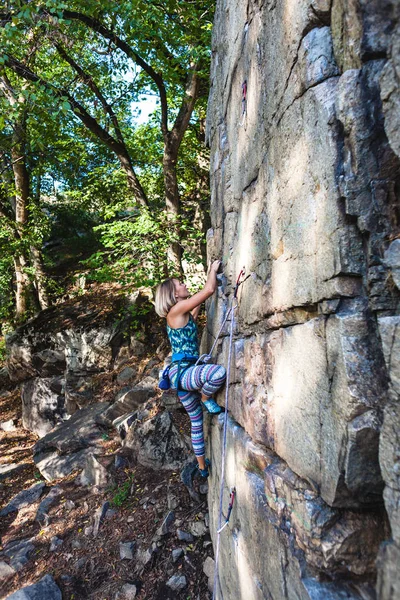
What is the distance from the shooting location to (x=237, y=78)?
2969 mm

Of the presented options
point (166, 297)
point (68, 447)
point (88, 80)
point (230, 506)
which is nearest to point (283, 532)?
point (230, 506)

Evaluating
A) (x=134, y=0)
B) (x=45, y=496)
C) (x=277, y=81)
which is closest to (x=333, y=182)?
(x=277, y=81)

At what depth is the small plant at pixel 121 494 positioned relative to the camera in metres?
5.27

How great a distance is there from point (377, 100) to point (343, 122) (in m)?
0.12

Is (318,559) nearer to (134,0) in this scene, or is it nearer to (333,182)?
(333,182)

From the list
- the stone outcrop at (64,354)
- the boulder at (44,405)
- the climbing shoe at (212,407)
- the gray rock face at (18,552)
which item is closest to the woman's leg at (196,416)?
the climbing shoe at (212,407)

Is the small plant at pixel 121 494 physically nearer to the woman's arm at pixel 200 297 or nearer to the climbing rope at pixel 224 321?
the climbing rope at pixel 224 321

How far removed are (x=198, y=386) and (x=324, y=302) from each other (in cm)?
238

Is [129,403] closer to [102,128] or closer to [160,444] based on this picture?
[160,444]

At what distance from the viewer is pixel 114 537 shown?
15.6ft

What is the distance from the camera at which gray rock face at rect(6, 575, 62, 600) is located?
4.03m

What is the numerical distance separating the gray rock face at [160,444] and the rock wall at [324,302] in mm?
3275

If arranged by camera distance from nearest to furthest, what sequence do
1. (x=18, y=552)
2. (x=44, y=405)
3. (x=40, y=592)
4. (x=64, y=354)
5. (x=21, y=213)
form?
(x=40, y=592) → (x=18, y=552) → (x=44, y=405) → (x=64, y=354) → (x=21, y=213)

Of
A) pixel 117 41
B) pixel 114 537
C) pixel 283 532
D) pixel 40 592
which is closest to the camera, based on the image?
pixel 283 532
